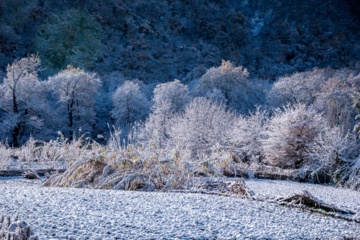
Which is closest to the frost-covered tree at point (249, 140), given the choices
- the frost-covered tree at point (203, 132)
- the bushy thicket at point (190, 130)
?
the bushy thicket at point (190, 130)

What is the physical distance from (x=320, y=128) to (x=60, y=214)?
7.07 metres

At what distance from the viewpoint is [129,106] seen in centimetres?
2394

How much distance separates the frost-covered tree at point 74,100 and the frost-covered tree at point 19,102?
2291 mm

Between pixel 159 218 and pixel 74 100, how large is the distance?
22.6 metres

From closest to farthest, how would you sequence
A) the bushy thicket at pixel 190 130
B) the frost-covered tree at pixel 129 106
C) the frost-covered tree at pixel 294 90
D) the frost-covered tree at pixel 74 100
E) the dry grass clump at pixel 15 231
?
1. the dry grass clump at pixel 15 231
2. the bushy thicket at pixel 190 130
3. the frost-covered tree at pixel 294 90
4. the frost-covered tree at pixel 74 100
5. the frost-covered tree at pixel 129 106

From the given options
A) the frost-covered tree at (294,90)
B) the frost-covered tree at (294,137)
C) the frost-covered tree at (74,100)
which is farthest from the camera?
the frost-covered tree at (74,100)

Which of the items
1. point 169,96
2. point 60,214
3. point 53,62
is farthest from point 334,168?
point 53,62

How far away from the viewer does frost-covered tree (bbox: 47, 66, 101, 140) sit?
23.4 metres

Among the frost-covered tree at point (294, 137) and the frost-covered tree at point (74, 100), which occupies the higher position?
the frost-covered tree at point (74, 100)

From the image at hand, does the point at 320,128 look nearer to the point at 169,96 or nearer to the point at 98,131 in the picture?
the point at 169,96

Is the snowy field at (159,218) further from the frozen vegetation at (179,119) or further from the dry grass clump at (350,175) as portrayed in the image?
the dry grass clump at (350,175)

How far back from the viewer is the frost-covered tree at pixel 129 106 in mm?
23938

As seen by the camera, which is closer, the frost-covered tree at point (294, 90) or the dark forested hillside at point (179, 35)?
the frost-covered tree at point (294, 90)

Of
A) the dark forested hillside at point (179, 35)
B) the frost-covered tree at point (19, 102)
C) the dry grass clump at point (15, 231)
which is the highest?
the dark forested hillside at point (179, 35)
